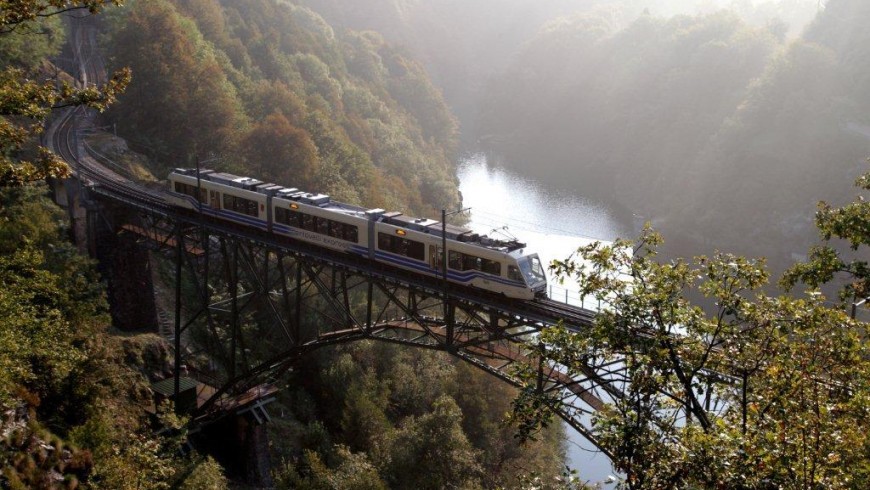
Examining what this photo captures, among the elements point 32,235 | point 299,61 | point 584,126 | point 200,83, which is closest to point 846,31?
point 584,126

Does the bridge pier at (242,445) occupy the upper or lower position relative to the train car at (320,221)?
lower

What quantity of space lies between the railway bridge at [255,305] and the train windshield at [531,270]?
722 mm

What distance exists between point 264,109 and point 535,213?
31636 mm

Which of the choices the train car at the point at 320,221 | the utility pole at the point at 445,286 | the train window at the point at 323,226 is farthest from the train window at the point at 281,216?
the utility pole at the point at 445,286

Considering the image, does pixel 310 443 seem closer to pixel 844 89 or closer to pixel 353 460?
pixel 353 460

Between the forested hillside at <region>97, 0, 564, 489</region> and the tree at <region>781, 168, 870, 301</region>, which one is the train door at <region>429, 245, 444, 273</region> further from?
the tree at <region>781, 168, 870, 301</region>

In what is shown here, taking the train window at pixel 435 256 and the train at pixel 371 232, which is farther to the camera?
the train window at pixel 435 256

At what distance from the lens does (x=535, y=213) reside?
7506 centimetres

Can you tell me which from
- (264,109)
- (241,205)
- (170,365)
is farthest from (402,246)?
(264,109)

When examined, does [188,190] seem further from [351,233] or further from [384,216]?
[384,216]

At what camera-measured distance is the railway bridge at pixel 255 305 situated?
21844 mm

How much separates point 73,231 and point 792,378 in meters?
33.3

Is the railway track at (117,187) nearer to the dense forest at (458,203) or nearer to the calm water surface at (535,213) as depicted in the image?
the dense forest at (458,203)

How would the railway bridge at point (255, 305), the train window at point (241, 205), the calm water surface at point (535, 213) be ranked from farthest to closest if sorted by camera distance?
the calm water surface at point (535, 213)
the train window at point (241, 205)
the railway bridge at point (255, 305)
